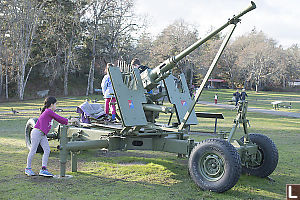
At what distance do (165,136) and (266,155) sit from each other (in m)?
2.05

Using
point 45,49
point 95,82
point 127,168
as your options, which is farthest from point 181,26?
point 127,168

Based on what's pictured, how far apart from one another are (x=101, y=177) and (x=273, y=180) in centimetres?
341

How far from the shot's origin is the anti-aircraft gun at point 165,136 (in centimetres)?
595

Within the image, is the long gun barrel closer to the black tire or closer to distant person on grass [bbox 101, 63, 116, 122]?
distant person on grass [bbox 101, 63, 116, 122]

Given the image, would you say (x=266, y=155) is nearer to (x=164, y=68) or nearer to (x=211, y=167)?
(x=211, y=167)

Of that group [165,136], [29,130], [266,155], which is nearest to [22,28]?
[29,130]

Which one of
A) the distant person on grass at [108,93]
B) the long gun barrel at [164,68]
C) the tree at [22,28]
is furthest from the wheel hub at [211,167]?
the tree at [22,28]

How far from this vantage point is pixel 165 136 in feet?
24.3

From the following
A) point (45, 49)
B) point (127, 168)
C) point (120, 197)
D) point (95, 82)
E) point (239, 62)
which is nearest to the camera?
point (120, 197)

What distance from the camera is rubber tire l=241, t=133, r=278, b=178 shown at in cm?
673

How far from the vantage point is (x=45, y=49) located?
43844mm

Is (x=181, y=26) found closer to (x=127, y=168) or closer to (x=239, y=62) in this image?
(x=239, y=62)

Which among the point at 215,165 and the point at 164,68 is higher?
the point at 164,68

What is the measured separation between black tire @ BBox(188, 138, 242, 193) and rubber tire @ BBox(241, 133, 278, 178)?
1.39 m
